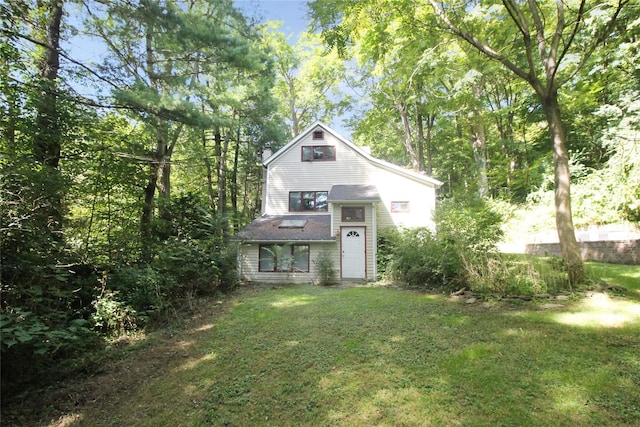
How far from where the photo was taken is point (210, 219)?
10.5 metres

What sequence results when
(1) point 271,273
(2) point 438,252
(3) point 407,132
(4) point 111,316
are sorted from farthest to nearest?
1. (3) point 407,132
2. (1) point 271,273
3. (2) point 438,252
4. (4) point 111,316

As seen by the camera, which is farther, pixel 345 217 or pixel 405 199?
pixel 405 199

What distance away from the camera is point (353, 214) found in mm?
12062

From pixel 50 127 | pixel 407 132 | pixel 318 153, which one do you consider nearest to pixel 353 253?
pixel 318 153

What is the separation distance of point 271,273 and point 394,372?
890 centimetres

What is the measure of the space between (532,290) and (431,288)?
2493 millimetres

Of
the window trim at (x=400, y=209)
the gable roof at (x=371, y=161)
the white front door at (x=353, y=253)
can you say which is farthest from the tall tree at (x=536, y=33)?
the white front door at (x=353, y=253)

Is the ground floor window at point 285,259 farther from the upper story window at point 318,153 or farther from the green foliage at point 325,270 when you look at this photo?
the upper story window at point 318,153

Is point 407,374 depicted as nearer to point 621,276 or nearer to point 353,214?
point 621,276

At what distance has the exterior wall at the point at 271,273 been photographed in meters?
11.8

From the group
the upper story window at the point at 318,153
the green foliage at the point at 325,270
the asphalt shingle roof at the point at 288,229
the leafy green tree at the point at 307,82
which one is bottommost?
the green foliage at the point at 325,270

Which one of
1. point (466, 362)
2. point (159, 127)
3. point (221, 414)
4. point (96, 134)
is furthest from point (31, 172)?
point (466, 362)

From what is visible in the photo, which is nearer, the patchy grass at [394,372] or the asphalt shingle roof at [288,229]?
the patchy grass at [394,372]

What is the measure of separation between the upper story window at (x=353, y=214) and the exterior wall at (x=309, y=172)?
2.30m
